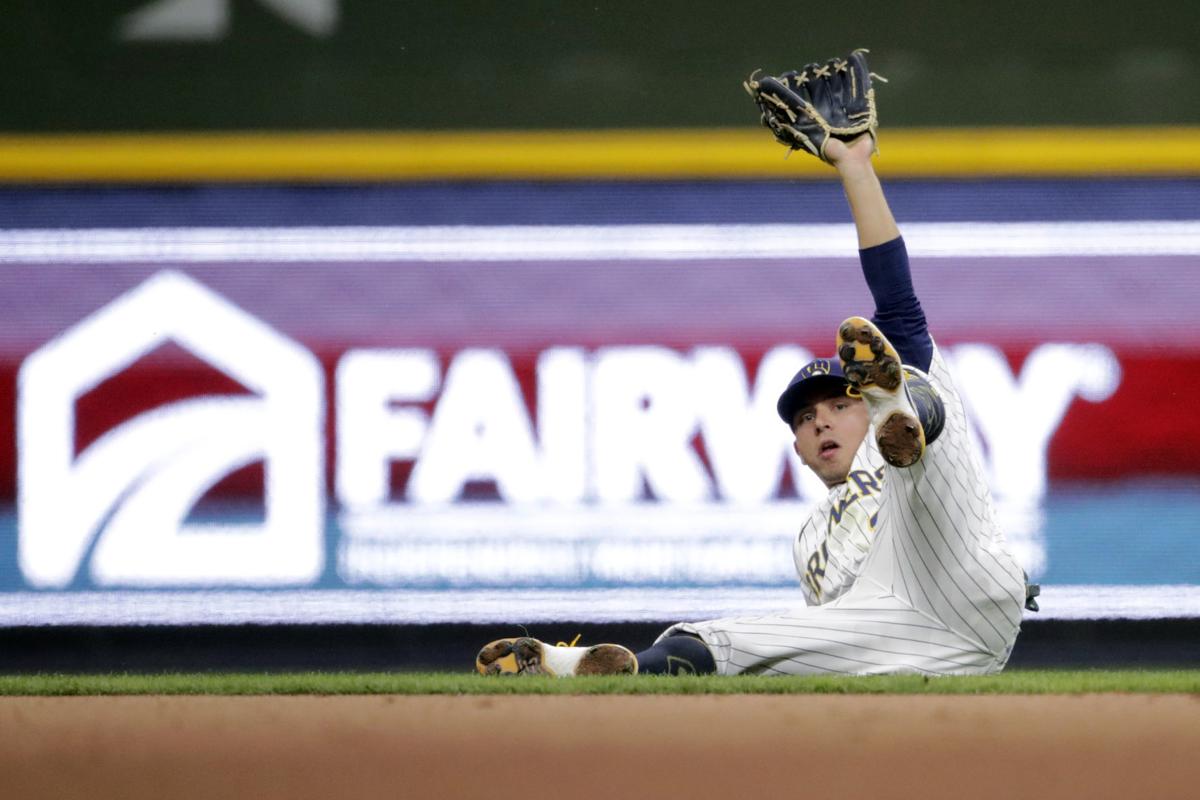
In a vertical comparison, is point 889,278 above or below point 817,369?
above

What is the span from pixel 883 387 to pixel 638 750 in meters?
0.68

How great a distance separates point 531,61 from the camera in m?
4.00

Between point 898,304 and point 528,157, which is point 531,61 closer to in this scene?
point 528,157

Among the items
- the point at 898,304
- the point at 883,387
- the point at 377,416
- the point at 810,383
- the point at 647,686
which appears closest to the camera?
the point at 647,686

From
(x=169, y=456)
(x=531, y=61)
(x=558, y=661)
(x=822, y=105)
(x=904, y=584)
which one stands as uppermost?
(x=531, y=61)

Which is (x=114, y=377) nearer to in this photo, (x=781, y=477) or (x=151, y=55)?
(x=151, y=55)

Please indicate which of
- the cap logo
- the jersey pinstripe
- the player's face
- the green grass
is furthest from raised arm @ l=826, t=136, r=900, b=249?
the green grass

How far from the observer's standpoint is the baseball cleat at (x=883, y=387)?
80.0 inches

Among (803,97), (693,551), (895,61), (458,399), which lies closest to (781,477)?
(693,551)

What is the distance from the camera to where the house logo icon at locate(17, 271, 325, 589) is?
12.6 feet

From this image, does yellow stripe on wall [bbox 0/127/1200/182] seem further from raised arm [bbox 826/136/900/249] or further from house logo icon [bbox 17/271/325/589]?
raised arm [bbox 826/136/900/249]

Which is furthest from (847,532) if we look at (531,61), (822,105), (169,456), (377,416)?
(169,456)

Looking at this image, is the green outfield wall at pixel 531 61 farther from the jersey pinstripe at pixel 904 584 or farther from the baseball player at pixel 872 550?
the jersey pinstripe at pixel 904 584

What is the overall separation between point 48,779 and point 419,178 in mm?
2490
